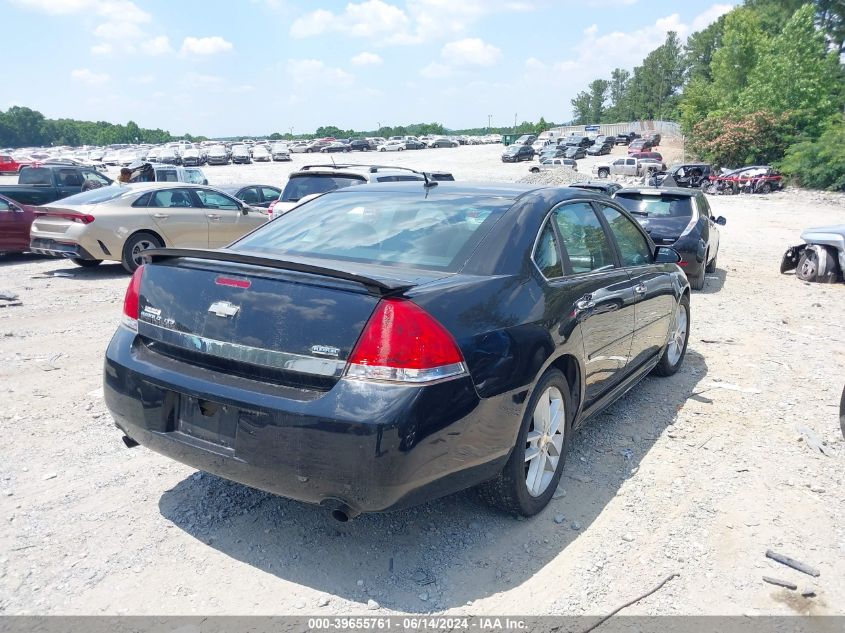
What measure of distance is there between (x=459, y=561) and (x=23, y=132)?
162191mm

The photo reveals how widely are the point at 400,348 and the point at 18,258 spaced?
1312 centimetres

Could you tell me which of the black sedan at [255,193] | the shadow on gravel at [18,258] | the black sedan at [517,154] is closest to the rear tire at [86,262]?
the shadow on gravel at [18,258]

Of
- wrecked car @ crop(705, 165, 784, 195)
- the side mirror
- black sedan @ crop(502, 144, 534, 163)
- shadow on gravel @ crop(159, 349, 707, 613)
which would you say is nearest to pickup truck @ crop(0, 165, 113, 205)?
shadow on gravel @ crop(159, 349, 707, 613)

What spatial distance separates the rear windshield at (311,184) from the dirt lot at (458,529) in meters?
6.15

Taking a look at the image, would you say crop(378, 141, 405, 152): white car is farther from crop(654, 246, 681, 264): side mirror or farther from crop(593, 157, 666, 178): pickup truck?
crop(654, 246, 681, 264): side mirror

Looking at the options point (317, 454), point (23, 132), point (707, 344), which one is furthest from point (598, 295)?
point (23, 132)

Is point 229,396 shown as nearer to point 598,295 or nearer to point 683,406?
point 598,295

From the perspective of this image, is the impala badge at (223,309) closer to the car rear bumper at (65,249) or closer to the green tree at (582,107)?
the car rear bumper at (65,249)

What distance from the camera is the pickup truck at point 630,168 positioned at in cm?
4408

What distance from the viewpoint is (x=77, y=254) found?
10.5 metres

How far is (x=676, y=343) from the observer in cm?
609

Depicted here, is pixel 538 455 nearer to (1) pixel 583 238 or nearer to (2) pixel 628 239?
(1) pixel 583 238

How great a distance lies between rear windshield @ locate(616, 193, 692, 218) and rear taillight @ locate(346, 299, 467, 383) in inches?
350

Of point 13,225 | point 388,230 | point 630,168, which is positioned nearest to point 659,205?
point 388,230
